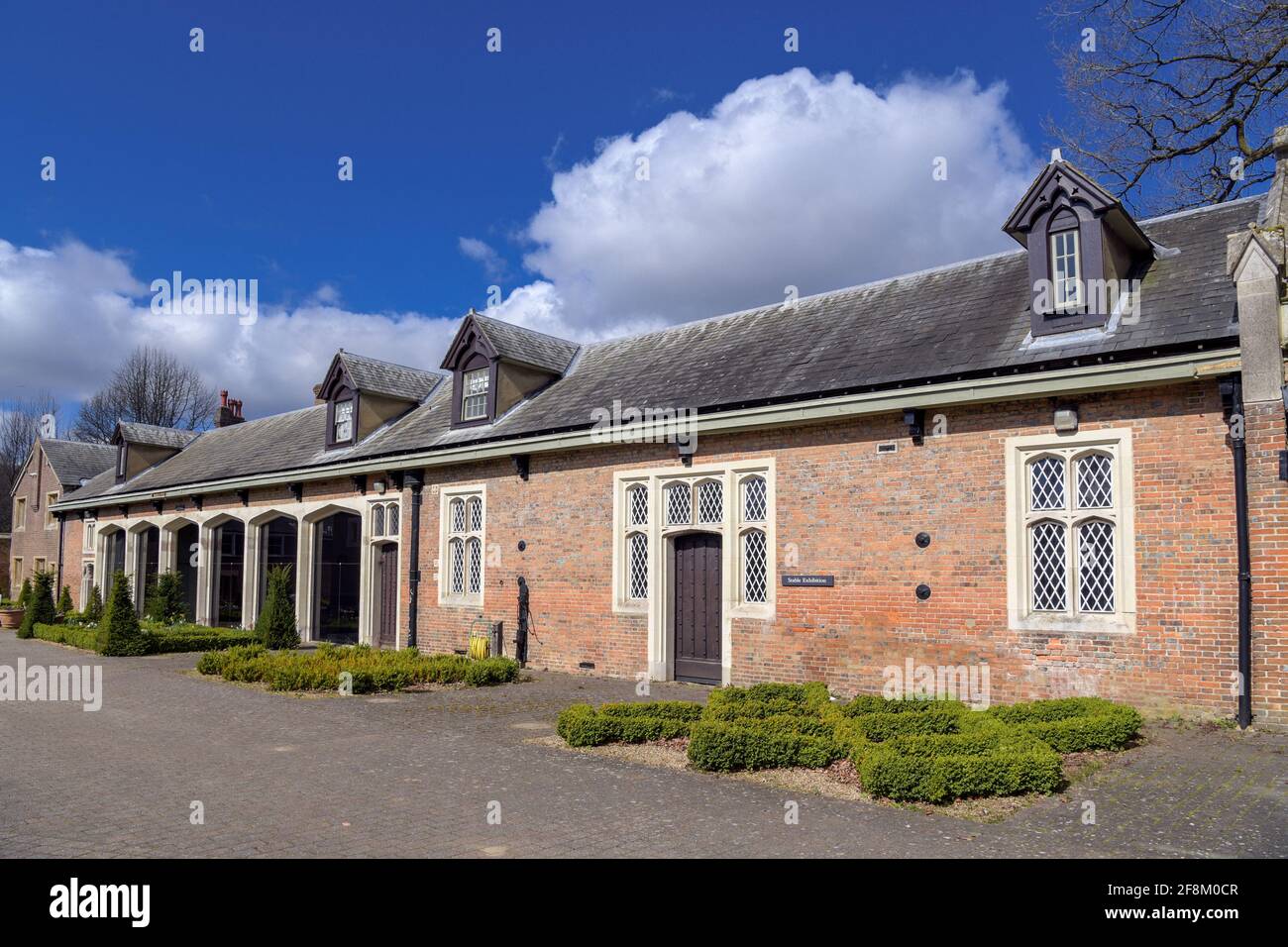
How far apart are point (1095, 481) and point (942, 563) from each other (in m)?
2.03

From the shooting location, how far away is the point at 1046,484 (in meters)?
11.2

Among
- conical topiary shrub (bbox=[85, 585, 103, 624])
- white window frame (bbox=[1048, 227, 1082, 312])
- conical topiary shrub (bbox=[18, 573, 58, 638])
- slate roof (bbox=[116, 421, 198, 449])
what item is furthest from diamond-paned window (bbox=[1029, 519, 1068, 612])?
slate roof (bbox=[116, 421, 198, 449])

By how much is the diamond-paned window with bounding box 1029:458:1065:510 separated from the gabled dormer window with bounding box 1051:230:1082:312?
6.84ft

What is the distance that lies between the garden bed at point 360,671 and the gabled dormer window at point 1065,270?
32.2ft

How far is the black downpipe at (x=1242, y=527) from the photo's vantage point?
9.48 metres

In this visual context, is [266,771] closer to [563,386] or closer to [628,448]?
[628,448]

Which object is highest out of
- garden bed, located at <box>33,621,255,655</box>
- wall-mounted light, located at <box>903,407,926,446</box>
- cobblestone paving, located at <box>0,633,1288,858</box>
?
wall-mounted light, located at <box>903,407,926,446</box>

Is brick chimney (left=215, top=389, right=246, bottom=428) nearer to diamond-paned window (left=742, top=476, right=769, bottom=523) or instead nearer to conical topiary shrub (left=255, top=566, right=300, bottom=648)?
conical topiary shrub (left=255, top=566, right=300, bottom=648)

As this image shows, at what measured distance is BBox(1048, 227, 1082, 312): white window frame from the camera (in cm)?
1178

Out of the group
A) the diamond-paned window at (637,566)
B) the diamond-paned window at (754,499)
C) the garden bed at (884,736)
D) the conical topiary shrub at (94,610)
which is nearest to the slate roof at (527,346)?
the diamond-paned window at (637,566)

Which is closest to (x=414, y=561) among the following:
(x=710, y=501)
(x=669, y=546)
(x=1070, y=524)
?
(x=669, y=546)

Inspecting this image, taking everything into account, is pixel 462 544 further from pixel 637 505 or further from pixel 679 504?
pixel 679 504
